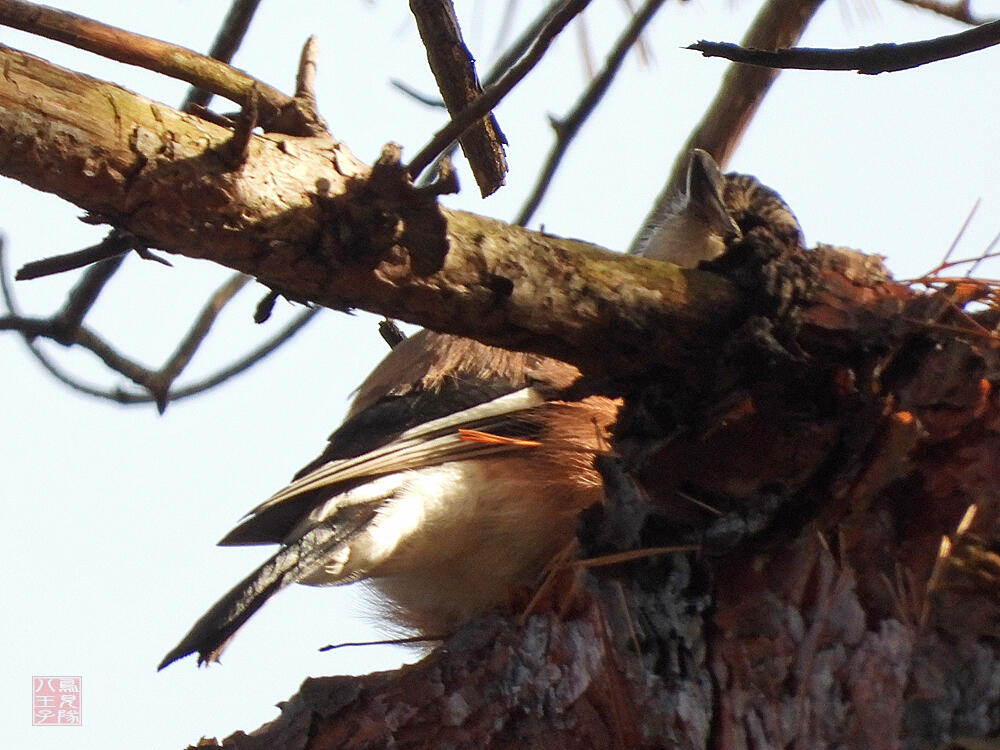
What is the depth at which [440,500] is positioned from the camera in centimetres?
254

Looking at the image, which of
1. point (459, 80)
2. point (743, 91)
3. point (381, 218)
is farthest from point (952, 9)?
point (381, 218)

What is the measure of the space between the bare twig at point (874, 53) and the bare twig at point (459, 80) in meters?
0.57

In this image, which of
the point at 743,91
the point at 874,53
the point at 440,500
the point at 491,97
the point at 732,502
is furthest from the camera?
the point at 743,91

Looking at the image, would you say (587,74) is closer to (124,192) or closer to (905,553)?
(905,553)

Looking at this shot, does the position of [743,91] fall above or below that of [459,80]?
above

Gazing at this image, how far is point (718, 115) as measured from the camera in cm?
362

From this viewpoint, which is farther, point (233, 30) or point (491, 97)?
point (233, 30)

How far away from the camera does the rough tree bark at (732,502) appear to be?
1700mm

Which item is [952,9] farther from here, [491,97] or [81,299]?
[81,299]

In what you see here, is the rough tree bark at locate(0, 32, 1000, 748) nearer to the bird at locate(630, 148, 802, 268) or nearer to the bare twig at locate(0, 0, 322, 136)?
the bare twig at locate(0, 0, 322, 136)

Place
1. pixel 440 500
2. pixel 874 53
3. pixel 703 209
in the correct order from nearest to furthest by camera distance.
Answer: pixel 874 53 < pixel 440 500 < pixel 703 209

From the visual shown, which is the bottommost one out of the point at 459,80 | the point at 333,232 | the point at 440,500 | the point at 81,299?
the point at 440,500

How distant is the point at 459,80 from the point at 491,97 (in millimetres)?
453

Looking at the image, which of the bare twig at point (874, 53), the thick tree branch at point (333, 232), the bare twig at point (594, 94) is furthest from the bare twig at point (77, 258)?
the bare twig at point (594, 94)
